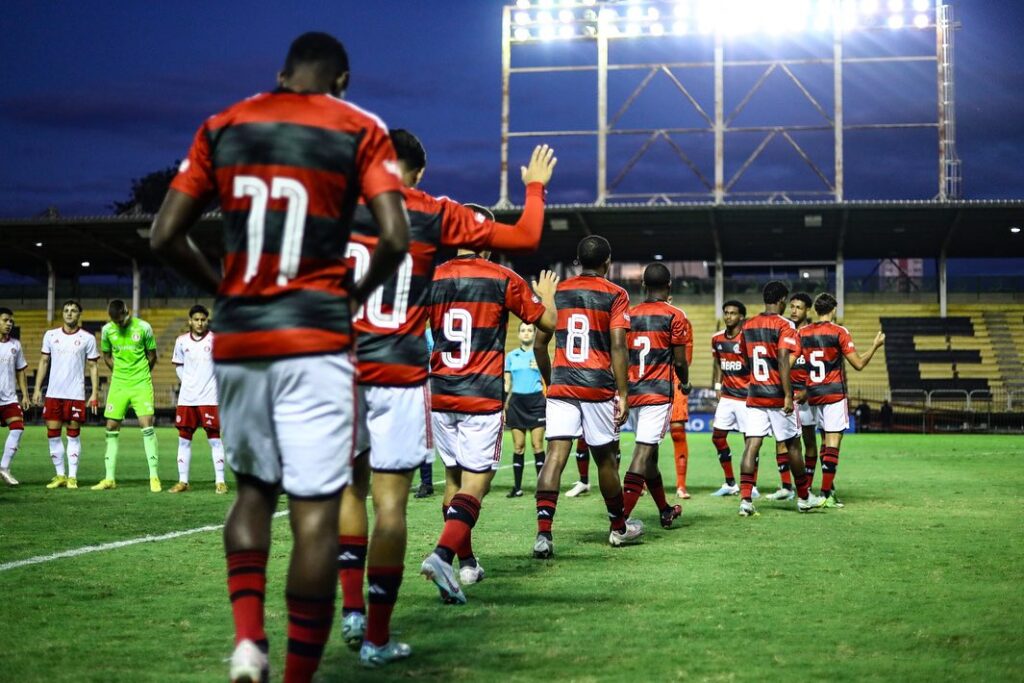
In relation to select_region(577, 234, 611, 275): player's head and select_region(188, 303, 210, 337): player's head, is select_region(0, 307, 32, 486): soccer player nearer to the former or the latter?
select_region(188, 303, 210, 337): player's head

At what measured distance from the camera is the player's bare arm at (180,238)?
3.73 meters

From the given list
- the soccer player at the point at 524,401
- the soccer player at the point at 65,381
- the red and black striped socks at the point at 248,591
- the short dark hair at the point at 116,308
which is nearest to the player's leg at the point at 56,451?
the soccer player at the point at 65,381

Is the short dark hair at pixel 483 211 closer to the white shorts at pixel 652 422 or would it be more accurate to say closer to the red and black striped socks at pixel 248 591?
the red and black striped socks at pixel 248 591

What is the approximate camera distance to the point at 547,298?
22.0 ft

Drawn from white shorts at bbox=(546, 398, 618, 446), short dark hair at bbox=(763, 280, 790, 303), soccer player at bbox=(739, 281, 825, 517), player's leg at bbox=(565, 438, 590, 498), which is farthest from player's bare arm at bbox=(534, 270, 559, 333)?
player's leg at bbox=(565, 438, 590, 498)

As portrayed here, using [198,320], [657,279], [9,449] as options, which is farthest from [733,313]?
[9,449]

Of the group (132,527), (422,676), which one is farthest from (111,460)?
(422,676)

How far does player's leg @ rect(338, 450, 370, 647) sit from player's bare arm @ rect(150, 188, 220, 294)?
1.41m

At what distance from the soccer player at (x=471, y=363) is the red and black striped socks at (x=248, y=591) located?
2773 mm

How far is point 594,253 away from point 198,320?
21.9 ft

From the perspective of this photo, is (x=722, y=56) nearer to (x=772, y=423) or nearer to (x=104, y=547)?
(x=772, y=423)

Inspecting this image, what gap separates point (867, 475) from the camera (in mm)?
16656

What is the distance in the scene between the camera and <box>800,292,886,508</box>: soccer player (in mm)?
12133

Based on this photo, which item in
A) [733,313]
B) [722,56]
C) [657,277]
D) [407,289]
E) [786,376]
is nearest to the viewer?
[407,289]
